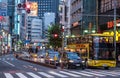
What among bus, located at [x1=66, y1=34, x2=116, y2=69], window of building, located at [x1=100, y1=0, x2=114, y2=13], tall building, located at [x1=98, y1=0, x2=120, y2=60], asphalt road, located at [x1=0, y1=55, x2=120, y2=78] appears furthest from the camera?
window of building, located at [x1=100, y1=0, x2=114, y2=13]

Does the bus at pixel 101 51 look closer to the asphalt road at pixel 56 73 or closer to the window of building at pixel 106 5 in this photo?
the asphalt road at pixel 56 73

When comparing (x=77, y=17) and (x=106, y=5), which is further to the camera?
(x=77, y=17)

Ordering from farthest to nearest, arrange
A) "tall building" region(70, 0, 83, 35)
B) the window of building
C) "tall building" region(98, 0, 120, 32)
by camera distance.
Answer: "tall building" region(70, 0, 83, 35), the window of building, "tall building" region(98, 0, 120, 32)

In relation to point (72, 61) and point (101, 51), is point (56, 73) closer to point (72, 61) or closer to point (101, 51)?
point (72, 61)

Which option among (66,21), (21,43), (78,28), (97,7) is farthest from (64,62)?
(21,43)

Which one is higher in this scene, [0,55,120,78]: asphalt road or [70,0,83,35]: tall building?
[70,0,83,35]: tall building

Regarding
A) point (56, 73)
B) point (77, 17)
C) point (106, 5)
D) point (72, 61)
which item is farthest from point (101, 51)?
point (77, 17)

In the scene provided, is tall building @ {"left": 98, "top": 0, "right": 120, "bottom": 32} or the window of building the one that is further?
the window of building

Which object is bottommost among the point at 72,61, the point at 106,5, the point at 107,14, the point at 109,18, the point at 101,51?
the point at 72,61

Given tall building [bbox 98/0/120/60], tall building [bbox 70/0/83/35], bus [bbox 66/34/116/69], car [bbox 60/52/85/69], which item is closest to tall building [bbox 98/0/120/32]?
tall building [bbox 98/0/120/60]

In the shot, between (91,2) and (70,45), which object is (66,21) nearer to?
(91,2)

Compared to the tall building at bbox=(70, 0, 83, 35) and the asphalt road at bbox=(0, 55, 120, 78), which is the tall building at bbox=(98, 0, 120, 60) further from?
the tall building at bbox=(70, 0, 83, 35)

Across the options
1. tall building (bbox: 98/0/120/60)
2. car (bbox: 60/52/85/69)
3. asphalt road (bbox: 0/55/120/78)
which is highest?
tall building (bbox: 98/0/120/60)

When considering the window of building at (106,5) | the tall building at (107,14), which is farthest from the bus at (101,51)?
the window of building at (106,5)
